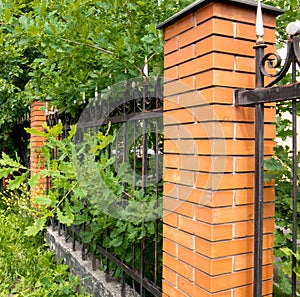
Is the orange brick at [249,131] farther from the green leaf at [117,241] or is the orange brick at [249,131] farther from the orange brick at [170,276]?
the green leaf at [117,241]

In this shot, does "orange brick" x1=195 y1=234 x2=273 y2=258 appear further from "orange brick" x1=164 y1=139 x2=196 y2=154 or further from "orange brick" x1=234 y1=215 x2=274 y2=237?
"orange brick" x1=164 y1=139 x2=196 y2=154

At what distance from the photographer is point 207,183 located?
1700mm

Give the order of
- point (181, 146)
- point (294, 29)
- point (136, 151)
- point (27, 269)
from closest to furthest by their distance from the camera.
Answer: point (294, 29) < point (181, 146) < point (136, 151) < point (27, 269)

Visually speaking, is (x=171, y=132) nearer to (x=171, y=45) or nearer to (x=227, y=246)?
(x=171, y=45)

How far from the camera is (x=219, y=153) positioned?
→ 1677 mm

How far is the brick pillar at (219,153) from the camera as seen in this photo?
1672mm

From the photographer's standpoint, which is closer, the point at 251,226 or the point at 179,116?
the point at 251,226

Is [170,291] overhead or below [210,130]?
below

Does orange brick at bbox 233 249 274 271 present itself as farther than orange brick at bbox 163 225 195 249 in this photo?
No

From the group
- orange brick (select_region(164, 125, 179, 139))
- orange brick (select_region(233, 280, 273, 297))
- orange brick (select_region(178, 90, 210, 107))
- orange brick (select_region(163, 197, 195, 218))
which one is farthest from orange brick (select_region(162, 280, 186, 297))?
orange brick (select_region(178, 90, 210, 107))

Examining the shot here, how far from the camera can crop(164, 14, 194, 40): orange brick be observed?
1851 millimetres

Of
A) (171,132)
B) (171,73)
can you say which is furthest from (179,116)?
(171,73)

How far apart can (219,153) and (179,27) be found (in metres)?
0.73

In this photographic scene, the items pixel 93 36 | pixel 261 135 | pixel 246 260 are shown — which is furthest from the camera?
pixel 93 36
